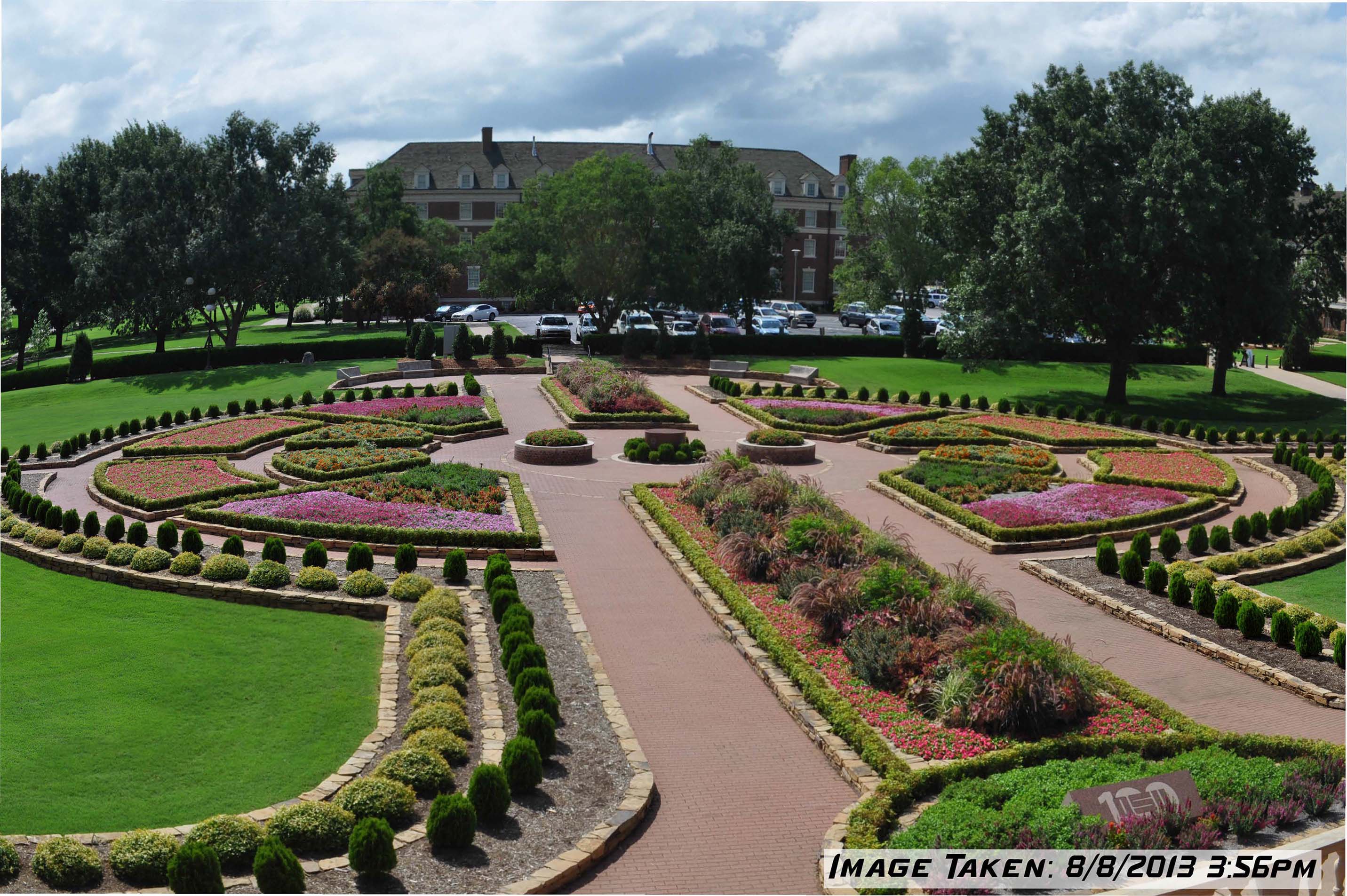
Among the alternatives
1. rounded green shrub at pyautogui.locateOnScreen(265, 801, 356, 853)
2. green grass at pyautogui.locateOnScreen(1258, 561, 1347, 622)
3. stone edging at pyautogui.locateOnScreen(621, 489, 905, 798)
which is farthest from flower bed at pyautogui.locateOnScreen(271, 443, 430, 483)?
green grass at pyautogui.locateOnScreen(1258, 561, 1347, 622)

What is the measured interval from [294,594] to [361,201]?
66.4m

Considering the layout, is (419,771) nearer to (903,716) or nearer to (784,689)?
(784,689)

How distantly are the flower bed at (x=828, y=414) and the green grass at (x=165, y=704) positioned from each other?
64.5 ft

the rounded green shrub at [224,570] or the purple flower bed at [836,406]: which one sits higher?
the purple flower bed at [836,406]

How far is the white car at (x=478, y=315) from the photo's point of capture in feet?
253

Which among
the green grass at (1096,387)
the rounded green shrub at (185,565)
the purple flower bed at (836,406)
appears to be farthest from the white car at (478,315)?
the rounded green shrub at (185,565)

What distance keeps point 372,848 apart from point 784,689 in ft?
20.1

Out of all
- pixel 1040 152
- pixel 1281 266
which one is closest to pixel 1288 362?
pixel 1281 266

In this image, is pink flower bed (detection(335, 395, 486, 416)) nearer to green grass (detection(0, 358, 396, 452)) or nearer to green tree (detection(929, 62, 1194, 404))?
green grass (detection(0, 358, 396, 452))

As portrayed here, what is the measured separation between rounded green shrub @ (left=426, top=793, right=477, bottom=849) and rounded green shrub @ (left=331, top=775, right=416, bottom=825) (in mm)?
602

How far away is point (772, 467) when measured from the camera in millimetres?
23297

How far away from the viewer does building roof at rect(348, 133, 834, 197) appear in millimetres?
89125

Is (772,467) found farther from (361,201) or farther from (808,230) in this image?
(808,230)

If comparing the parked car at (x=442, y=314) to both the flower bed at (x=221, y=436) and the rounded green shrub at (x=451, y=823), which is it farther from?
the rounded green shrub at (x=451, y=823)
